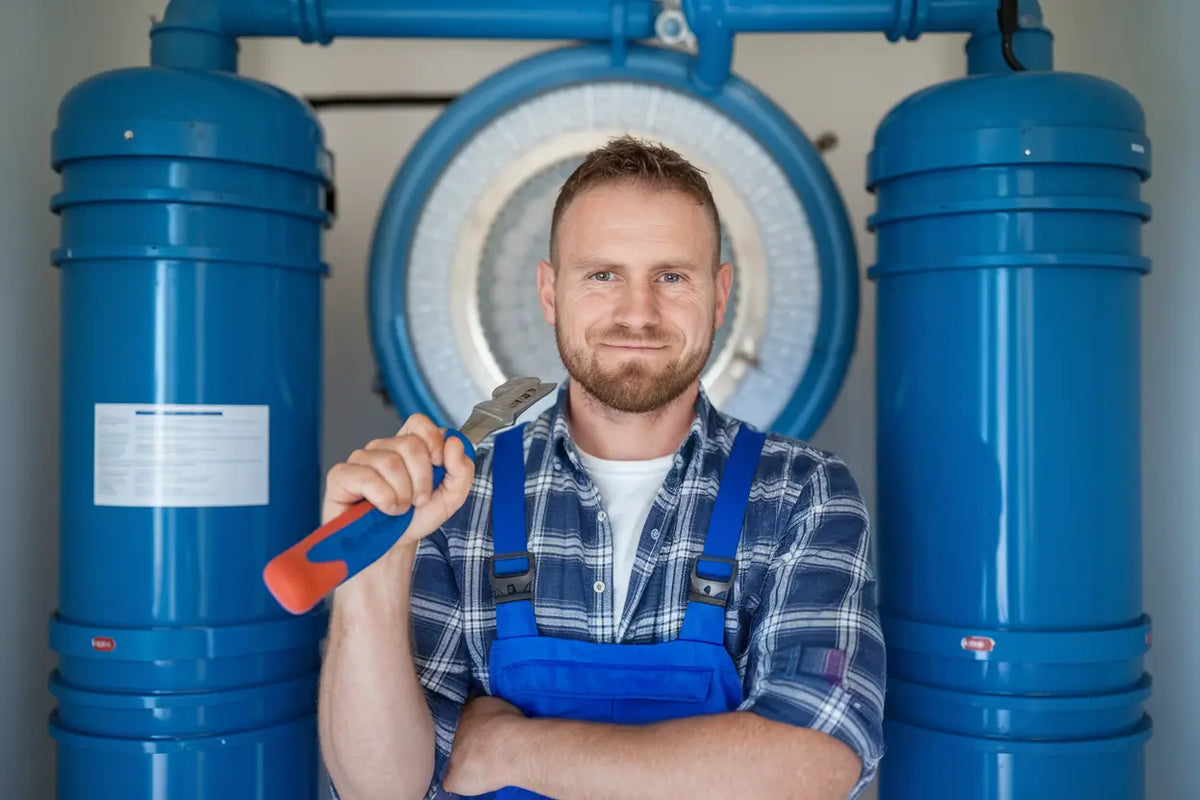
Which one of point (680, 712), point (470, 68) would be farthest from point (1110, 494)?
point (470, 68)

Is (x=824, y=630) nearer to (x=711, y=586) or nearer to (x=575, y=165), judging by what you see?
(x=711, y=586)

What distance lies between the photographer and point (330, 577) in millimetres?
908

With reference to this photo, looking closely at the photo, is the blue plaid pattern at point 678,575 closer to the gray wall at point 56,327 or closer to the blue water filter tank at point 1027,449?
the blue water filter tank at point 1027,449

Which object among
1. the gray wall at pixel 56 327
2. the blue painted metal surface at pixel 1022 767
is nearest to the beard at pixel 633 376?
the blue painted metal surface at pixel 1022 767

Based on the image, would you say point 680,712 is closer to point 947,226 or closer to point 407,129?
point 947,226

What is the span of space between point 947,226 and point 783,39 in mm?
798

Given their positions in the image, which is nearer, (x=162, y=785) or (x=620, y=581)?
(x=620, y=581)

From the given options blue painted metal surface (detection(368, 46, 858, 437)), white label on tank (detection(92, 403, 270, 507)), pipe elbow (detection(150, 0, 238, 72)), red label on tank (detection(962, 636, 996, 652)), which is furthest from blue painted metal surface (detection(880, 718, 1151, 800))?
pipe elbow (detection(150, 0, 238, 72))

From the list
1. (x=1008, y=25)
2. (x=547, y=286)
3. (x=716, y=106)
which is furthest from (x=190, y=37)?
(x=1008, y=25)

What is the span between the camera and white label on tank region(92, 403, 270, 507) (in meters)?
1.46

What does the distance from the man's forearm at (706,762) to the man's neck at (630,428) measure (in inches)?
14.0

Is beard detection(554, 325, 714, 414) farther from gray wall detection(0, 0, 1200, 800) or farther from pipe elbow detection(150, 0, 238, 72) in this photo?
gray wall detection(0, 0, 1200, 800)

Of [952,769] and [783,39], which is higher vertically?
[783,39]

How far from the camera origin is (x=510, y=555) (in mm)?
1293
